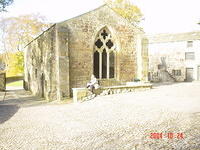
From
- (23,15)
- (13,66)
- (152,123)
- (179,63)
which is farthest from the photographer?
(13,66)

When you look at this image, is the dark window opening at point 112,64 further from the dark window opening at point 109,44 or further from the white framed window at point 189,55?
A: the white framed window at point 189,55

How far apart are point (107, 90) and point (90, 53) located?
308 cm

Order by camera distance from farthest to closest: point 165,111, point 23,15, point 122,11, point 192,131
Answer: point 23,15, point 122,11, point 165,111, point 192,131

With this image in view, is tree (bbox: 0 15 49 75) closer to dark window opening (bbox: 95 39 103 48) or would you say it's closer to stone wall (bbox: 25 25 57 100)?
stone wall (bbox: 25 25 57 100)

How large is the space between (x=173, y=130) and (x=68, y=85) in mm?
8620

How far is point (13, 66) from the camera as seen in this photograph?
40.6 meters

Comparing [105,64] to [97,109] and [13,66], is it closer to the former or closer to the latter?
[97,109]

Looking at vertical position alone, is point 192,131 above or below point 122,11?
below

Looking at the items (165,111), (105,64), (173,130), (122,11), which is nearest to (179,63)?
(122,11)

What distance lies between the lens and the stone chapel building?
13.8 meters

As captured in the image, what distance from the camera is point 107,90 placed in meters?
13.7

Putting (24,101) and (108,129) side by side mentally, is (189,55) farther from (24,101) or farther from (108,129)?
(108,129)

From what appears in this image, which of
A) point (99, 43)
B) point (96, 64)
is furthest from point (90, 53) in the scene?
point (99, 43)

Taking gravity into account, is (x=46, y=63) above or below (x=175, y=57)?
below
